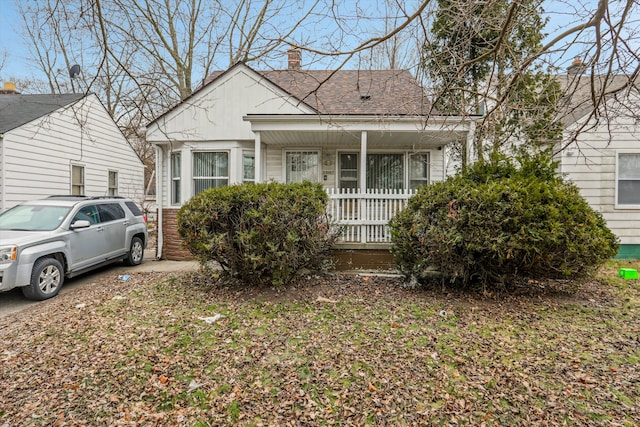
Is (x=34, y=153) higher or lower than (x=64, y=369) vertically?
higher

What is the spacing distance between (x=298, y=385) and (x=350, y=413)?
0.51m

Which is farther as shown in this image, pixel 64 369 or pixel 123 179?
pixel 123 179

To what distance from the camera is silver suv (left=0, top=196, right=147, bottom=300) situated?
4.93 m

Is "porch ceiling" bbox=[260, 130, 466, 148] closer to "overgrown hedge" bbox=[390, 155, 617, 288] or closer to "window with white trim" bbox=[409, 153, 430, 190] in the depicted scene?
"window with white trim" bbox=[409, 153, 430, 190]

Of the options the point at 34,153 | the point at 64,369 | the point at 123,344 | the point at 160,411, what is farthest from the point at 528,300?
the point at 34,153

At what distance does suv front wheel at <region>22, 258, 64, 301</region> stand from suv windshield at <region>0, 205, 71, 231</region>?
0.65 metres

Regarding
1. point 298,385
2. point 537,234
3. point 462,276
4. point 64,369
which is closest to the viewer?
point 298,385

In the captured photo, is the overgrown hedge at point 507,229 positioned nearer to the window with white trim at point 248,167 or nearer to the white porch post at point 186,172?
the window with white trim at point 248,167

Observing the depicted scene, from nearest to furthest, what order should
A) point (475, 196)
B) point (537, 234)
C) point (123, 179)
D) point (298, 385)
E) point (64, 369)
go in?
1. point (298, 385)
2. point (64, 369)
3. point (537, 234)
4. point (475, 196)
5. point (123, 179)

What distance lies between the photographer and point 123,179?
13.3 metres

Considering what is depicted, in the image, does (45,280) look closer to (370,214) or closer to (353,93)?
(370,214)

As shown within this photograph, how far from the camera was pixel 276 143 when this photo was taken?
8609mm

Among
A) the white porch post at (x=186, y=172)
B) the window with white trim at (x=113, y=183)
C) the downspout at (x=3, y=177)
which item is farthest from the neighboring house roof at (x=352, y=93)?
the window with white trim at (x=113, y=183)

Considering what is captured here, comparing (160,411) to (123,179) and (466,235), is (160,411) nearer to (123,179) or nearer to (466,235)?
(466,235)
